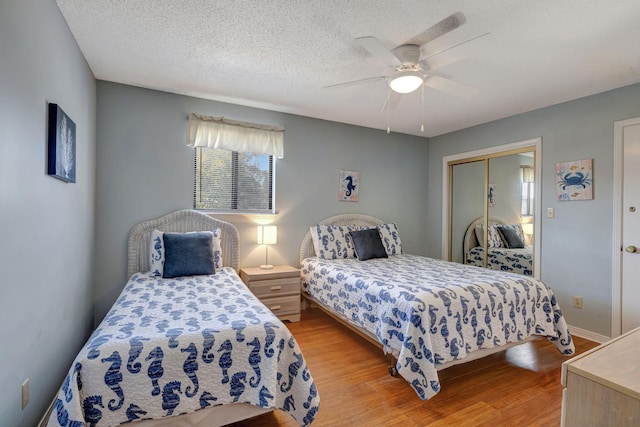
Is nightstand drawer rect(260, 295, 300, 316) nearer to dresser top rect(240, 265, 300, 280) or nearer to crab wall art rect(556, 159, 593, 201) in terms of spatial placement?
dresser top rect(240, 265, 300, 280)

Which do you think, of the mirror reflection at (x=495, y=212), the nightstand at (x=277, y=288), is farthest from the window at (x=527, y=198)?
the nightstand at (x=277, y=288)

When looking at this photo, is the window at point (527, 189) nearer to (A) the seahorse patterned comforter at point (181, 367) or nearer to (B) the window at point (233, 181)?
(B) the window at point (233, 181)

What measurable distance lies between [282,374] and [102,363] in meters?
0.87

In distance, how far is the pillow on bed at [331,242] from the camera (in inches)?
151

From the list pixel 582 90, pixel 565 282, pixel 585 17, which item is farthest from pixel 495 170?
pixel 585 17

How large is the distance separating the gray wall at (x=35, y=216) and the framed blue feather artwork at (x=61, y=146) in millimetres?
45

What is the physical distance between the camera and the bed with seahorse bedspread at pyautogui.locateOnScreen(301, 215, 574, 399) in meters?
2.04

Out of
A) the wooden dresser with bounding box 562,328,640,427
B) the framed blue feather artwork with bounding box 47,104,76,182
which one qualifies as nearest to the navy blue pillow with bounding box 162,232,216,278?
the framed blue feather artwork with bounding box 47,104,76,182

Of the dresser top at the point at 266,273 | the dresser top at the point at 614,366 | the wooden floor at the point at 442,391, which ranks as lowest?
the wooden floor at the point at 442,391

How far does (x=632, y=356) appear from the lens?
38.3 inches

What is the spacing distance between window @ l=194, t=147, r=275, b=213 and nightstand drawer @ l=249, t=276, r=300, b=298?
0.91 meters

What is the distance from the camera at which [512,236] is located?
12.9 feet

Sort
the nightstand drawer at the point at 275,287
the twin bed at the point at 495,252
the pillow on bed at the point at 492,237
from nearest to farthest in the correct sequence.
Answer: the nightstand drawer at the point at 275,287 → the twin bed at the point at 495,252 → the pillow on bed at the point at 492,237

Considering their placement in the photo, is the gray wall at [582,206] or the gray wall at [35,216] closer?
the gray wall at [35,216]
